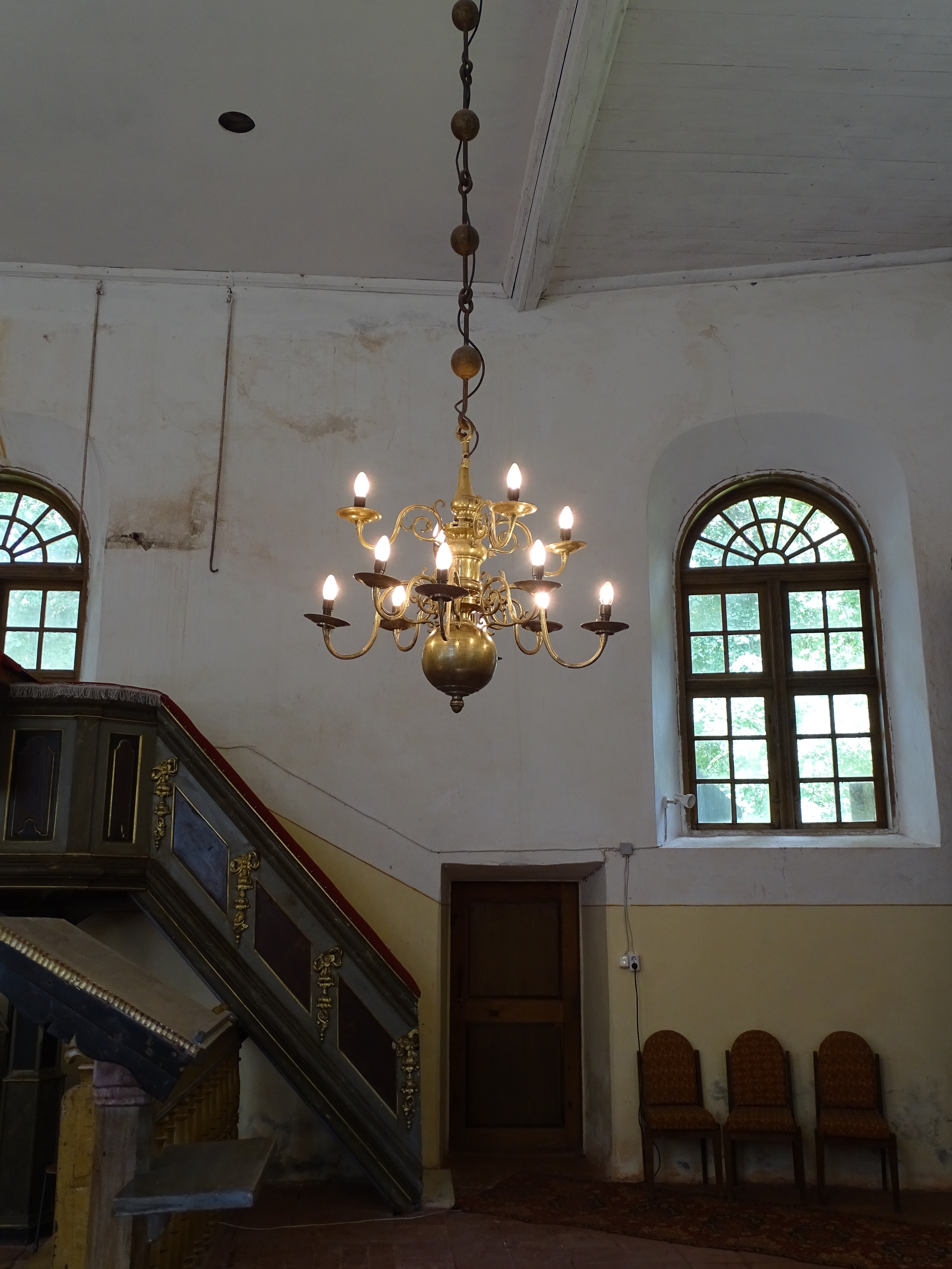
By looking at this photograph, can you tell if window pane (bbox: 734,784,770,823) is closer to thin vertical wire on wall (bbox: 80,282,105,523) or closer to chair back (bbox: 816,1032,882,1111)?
chair back (bbox: 816,1032,882,1111)

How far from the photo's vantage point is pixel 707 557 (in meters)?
8.22

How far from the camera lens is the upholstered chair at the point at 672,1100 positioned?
6.28m

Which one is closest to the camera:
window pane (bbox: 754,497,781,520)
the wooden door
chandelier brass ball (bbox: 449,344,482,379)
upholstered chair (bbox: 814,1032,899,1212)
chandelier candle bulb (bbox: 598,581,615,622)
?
chandelier candle bulb (bbox: 598,581,615,622)

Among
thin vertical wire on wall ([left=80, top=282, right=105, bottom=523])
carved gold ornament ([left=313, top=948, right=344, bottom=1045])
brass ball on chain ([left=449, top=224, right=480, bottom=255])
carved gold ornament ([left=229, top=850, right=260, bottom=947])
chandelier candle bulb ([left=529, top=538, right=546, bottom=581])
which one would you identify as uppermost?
thin vertical wire on wall ([left=80, top=282, right=105, bottom=523])

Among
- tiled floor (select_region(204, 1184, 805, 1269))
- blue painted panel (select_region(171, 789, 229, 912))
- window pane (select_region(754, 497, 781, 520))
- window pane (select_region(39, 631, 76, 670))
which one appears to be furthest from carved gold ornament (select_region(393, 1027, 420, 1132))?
window pane (select_region(754, 497, 781, 520))

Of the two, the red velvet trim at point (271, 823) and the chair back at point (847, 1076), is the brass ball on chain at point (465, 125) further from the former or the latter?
the chair back at point (847, 1076)

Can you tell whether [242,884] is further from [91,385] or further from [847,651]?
[847,651]

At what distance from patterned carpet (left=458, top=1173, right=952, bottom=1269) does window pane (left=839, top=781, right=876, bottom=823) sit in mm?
2636

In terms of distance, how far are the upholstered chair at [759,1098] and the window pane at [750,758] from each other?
6.11ft

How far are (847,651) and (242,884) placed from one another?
15.9 ft

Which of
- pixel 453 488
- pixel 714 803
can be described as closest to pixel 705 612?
pixel 714 803

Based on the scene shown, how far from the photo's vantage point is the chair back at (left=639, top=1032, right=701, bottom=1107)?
655 cm

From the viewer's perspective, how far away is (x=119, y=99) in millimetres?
6277

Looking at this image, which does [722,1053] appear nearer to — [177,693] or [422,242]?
[177,693]
